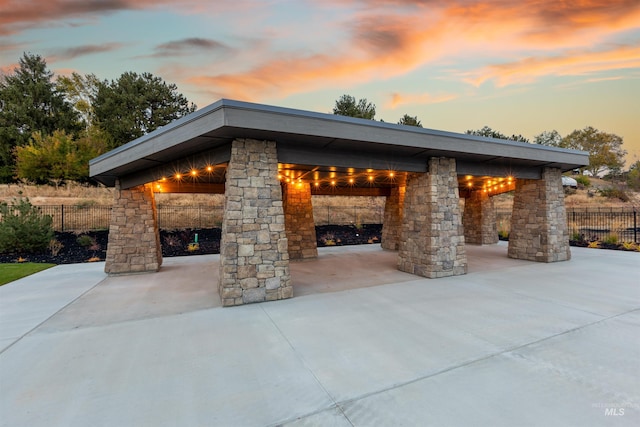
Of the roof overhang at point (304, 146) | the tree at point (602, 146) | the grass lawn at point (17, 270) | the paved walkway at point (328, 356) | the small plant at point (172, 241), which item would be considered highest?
the tree at point (602, 146)

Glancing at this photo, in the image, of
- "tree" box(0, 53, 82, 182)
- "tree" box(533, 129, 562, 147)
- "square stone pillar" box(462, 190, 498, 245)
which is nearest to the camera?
"square stone pillar" box(462, 190, 498, 245)

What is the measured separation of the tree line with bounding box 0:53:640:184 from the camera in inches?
766

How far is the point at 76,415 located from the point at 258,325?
2499 mm

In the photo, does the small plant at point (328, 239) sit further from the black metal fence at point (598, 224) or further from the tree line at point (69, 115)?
the tree line at point (69, 115)

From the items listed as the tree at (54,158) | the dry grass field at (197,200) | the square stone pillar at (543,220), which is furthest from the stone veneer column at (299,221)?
the tree at (54,158)

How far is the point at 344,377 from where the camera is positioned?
308 cm

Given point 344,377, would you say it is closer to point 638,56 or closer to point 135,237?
point 135,237

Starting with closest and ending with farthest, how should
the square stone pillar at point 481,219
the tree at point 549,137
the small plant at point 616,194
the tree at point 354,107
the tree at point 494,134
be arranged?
the square stone pillar at point 481,219
the small plant at point 616,194
the tree at point 354,107
the tree at point 494,134
the tree at point 549,137

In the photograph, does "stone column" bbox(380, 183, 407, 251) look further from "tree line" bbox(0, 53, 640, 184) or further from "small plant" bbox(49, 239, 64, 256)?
"tree line" bbox(0, 53, 640, 184)

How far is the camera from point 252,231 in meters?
5.90

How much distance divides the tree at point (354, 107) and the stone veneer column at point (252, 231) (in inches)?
987

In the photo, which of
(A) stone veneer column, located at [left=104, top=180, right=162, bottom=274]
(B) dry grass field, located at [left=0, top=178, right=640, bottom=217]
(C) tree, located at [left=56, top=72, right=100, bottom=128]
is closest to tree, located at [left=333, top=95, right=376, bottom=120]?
(B) dry grass field, located at [left=0, top=178, right=640, bottom=217]

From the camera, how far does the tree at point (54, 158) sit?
1864cm

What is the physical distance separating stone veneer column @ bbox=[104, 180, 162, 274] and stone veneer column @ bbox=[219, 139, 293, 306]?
16.3ft
